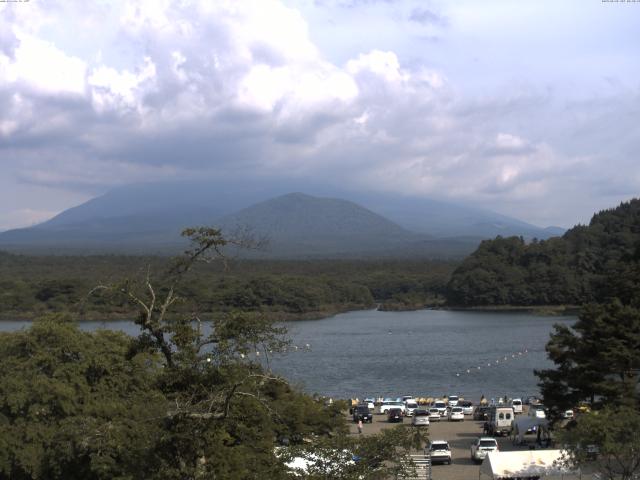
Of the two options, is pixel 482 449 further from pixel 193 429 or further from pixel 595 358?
pixel 193 429

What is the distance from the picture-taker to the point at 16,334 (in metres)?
15.5

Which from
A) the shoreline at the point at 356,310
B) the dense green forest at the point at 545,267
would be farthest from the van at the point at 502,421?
the dense green forest at the point at 545,267

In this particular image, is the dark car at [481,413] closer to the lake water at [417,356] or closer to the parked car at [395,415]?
the parked car at [395,415]

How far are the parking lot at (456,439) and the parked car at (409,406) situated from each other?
0.61m

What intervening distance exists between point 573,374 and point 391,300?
199ft

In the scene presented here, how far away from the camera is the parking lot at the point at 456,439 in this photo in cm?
1501

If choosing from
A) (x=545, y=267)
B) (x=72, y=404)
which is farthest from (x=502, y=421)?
(x=545, y=267)

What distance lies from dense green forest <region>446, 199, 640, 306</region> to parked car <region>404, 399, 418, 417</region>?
4169 centimetres

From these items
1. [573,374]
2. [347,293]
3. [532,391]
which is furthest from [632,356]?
[347,293]

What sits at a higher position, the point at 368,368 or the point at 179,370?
the point at 179,370

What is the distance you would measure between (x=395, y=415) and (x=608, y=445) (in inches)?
494

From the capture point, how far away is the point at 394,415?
898 inches

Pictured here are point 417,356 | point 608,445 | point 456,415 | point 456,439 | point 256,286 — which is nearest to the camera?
point 608,445

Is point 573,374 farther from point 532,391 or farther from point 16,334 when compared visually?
point 532,391
